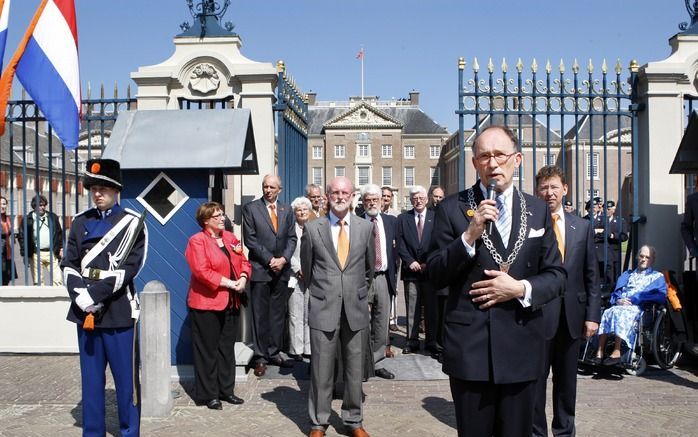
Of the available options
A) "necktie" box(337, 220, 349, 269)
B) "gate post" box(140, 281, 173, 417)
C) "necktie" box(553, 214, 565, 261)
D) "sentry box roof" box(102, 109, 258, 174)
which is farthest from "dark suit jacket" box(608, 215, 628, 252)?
"gate post" box(140, 281, 173, 417)

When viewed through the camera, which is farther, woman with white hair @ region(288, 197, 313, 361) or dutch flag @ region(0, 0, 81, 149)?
woman with white hair @ region(288, 197, 313, 361)

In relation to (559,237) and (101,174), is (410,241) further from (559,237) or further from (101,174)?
(101,174)

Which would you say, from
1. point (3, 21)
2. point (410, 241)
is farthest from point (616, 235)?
point (3, 21)

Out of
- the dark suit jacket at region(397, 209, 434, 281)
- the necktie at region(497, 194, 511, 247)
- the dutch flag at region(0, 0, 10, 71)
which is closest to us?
the necktie at region(497, 194, 511, 247)

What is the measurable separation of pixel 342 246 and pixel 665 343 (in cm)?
386

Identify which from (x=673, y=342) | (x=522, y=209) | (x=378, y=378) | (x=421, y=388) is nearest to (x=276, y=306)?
(x=378, y=378)

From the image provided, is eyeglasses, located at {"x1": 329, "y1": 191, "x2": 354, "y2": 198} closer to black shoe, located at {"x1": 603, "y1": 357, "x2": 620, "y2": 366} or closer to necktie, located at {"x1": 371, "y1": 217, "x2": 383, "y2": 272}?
necktie, located at {"x1": 371, "y1": 217, "x2": 383, "y2": 272}

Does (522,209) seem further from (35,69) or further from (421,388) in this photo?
(35,69)

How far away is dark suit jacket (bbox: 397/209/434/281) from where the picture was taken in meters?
8.56

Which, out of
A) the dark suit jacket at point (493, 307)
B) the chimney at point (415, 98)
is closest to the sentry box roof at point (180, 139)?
the dark suit jacket at point (493, 307)

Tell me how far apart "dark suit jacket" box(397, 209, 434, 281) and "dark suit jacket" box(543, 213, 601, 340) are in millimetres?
3430

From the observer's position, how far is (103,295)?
469 centimetres

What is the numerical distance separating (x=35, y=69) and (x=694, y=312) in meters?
7.36

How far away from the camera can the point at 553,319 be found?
138 inches
